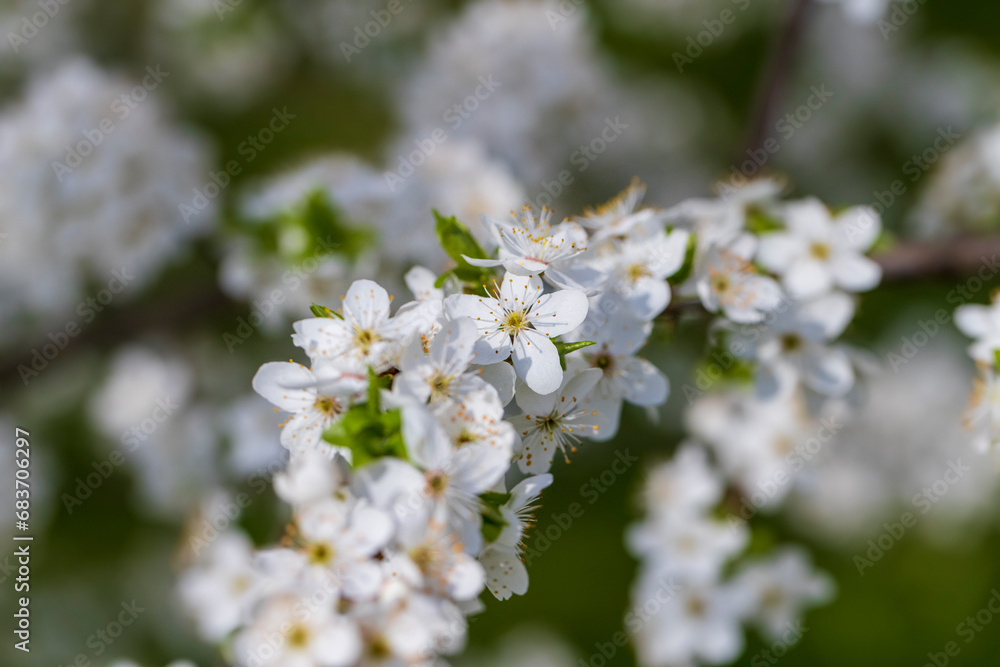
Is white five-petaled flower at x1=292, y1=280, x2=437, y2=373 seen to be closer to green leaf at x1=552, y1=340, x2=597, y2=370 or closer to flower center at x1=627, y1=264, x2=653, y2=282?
green leaf at x1=552, y1=340, x2=597, y2=370

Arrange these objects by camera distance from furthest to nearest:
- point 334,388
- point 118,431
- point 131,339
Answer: point 118,431
point 131,339
point 334,388

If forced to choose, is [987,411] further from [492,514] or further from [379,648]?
[379,648]

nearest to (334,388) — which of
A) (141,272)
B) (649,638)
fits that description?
(141,272)

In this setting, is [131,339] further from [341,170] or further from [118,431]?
[341,170]
